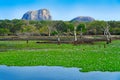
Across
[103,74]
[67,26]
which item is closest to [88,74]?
[103,74]

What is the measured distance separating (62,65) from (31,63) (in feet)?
12.5

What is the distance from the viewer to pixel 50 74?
1038 inches

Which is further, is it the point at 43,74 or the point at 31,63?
the point at 31,63

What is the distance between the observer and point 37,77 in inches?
976

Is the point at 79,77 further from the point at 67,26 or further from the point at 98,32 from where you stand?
the point at 67,26

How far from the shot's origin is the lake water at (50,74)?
2423cm

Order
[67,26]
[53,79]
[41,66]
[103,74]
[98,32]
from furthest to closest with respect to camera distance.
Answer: [67,26]
[98,32]
[41,66]
[103,74]
[53,79]

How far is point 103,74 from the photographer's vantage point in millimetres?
25344

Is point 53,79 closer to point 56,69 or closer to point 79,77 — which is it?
point 79,77

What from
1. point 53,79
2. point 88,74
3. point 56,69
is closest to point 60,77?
point 53,79

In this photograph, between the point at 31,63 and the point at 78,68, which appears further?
the point at 31,63

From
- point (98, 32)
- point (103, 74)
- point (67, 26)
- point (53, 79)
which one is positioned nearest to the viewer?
point (53, 79)

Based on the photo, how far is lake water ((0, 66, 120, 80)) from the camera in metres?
24.2

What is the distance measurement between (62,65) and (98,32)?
96872mm
